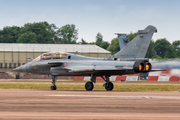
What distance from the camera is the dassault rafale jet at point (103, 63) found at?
23.8 metres

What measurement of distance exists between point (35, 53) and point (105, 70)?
206 ft

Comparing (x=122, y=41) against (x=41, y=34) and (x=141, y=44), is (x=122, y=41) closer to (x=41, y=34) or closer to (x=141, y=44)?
(x=141, y=44)

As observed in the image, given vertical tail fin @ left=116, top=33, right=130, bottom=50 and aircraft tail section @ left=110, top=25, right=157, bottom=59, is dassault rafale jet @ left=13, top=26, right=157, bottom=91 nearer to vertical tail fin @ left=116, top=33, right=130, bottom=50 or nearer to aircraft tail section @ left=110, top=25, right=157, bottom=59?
aircraft tail section @ left=110, top=25, right=157, bottom=59

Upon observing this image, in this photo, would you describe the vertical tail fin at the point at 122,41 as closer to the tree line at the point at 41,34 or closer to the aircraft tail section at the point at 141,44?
the aircraft tail section at the point at 141,44

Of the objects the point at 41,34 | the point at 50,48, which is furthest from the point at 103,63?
the point at 41,34

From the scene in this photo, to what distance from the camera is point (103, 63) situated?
81.7 ft

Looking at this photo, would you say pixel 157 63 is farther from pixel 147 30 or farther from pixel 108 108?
pixel 108 108

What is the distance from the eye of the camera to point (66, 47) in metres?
92.3

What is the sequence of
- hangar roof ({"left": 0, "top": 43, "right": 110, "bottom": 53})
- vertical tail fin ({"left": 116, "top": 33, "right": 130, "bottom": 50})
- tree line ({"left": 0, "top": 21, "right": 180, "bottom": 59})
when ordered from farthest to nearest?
tree line ({"left": 0, "top": 21, "right": 180, "bottom": 59}) → hangar roof ({"left": 0, "top": 43, "right": 110, "bottom": 53}) → vertical tail fin ({"left": 116, "top": 33, "right": 130, "bottom": 50})

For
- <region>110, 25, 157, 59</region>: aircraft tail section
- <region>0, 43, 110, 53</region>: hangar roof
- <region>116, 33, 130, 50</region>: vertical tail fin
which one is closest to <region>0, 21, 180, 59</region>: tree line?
<region>0, 43, 110, 53</region>: hangar roof

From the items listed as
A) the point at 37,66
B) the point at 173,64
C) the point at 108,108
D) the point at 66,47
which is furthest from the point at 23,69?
the point at 66,47

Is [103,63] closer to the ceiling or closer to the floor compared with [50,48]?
closer to the floor

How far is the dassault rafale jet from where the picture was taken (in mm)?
23766

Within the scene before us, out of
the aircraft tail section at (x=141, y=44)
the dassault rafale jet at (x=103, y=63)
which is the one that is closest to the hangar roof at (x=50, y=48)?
the dassault rafale jet at (x=103, y=63)
